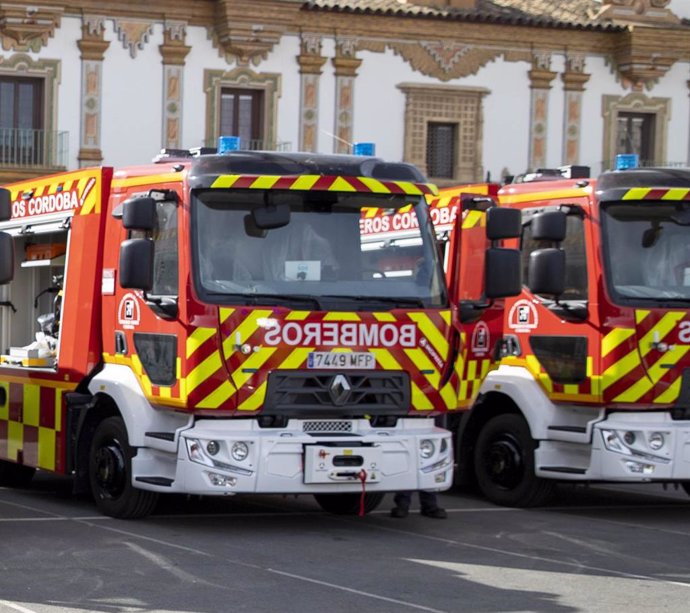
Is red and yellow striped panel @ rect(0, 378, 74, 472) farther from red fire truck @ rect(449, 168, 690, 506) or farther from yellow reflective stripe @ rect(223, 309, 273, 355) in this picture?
red fire truck @ rect(449, 168, 690, 506)

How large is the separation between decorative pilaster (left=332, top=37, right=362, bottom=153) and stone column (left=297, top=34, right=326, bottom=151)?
38 cm

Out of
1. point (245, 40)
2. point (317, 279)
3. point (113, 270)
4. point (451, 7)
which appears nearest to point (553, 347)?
point (317, 279)

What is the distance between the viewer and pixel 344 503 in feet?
43.2

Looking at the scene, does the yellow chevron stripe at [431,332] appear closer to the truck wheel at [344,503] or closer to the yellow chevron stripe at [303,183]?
the yellow chevron stripe at [303,183]

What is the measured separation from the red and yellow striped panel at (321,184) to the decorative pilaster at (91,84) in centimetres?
2291

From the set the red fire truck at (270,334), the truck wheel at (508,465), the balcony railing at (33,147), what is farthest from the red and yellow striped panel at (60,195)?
the balcony railing at (33,147)

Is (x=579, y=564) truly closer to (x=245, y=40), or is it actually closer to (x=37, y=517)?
(x=37, y=517)

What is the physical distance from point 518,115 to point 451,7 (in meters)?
2.76

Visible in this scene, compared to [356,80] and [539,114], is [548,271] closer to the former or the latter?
[356,80]

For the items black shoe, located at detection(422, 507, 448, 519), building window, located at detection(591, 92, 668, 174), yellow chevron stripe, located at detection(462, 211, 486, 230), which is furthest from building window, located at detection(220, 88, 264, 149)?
black shoe, located at detection(422, 507, 448, 519)

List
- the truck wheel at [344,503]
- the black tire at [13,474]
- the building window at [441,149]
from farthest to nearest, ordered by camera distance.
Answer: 1. the building window at [441,149]
2. the black tire at [13,474]
3. the truck wheel at [344,503]

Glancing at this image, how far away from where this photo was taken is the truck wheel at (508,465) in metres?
14.0

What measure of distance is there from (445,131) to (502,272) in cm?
2587

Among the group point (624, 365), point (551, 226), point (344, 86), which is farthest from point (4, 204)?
point (344, 86)
